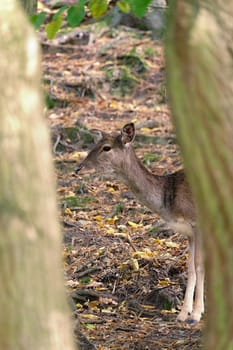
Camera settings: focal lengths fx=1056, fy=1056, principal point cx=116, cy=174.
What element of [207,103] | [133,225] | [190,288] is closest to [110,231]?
[133,225]

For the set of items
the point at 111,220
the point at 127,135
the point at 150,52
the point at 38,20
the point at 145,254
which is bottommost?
the point at 150,52

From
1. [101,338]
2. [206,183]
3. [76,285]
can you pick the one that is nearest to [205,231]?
[206,183]

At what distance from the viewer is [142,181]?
8008 millimetres

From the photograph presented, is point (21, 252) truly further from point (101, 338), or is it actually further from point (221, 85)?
point (101, 338)

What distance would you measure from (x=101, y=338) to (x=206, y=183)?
3.83 meters

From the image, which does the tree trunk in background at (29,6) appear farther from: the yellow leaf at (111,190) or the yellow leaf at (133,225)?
the yellow leaf at (111,190)

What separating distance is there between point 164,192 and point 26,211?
5.15 m

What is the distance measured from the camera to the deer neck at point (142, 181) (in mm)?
7840

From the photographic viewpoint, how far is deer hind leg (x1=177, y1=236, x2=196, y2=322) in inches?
285

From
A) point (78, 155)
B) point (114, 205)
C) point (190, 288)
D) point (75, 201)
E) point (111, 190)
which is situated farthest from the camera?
point (78, 155)

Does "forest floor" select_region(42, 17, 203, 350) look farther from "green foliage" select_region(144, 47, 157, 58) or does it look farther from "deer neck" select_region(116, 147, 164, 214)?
"deer neck" select_region(116, 147, 164, 214)

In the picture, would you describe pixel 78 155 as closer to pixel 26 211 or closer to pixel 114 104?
pixel 114 104

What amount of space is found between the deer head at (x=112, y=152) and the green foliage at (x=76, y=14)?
10.0 ft

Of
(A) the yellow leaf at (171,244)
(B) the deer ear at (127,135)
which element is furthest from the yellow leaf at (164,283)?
(B) the deer ear at (127,135)
